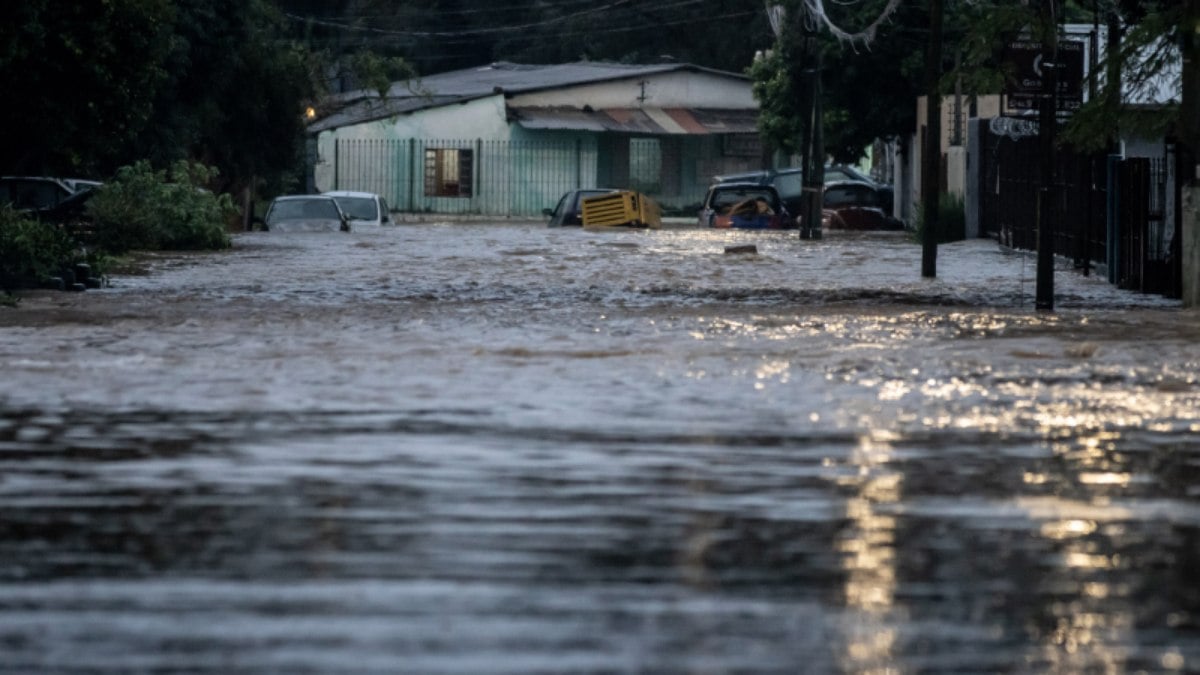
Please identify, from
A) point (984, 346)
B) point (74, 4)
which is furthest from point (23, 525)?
point (74, 4)

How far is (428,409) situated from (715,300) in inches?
447

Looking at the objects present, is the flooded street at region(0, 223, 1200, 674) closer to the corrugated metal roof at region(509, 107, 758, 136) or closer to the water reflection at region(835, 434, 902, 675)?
the water reflection at region(835, 434, 902, 675)

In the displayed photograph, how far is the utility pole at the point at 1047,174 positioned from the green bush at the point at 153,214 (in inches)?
695

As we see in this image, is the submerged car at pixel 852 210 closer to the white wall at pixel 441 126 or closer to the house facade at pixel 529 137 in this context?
the house facade at pixel 529 137

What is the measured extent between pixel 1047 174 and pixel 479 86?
50.6 metres

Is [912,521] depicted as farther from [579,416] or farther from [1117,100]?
[1117,100]

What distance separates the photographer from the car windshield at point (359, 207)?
4891 cm

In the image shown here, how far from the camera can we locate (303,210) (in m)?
46.0

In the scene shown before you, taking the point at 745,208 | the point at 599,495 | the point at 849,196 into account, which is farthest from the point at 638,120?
the point at 599,495

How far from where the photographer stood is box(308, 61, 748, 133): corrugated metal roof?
2657 inches

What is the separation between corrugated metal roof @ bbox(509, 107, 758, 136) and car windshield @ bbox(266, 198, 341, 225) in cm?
2110

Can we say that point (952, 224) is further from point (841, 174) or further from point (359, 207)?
point (841, 174)

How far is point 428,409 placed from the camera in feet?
41.2

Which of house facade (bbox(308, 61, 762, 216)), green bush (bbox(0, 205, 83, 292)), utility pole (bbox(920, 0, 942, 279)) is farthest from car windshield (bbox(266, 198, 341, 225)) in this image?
house facade (bbox(308, 61, 762, 216))
